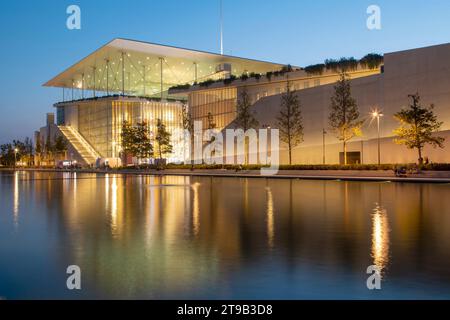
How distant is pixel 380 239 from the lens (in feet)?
35.9

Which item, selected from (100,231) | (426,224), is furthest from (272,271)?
(426,224)

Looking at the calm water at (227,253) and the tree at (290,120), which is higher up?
the tree at (290,120)

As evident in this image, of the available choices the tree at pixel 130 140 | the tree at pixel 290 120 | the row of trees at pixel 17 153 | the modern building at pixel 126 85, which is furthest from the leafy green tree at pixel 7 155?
the tree at pixel 290 120

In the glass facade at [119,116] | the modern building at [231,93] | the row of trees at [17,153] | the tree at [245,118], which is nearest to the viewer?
the modern building at [231,93]

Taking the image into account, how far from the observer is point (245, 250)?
977 cm

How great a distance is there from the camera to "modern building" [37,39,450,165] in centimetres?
4853

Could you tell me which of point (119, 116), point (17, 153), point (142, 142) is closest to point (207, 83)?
point (142, 142)

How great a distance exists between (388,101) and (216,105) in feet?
120

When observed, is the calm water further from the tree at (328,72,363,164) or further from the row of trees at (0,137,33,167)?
the row of trees at (0,137,33,167)

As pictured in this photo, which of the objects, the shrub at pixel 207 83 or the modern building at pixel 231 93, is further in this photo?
the shrub at pixel 207 83

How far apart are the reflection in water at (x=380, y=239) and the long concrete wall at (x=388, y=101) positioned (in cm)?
3377

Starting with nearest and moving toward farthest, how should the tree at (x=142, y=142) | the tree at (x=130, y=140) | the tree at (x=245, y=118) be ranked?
the tree at (x=245, y=118), the tree at (x=142, y=142), the tree at (x=130, y=140)

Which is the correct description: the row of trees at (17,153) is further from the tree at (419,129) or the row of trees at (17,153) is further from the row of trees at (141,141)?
the tree at (419,129)

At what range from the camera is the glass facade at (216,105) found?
259 feet
